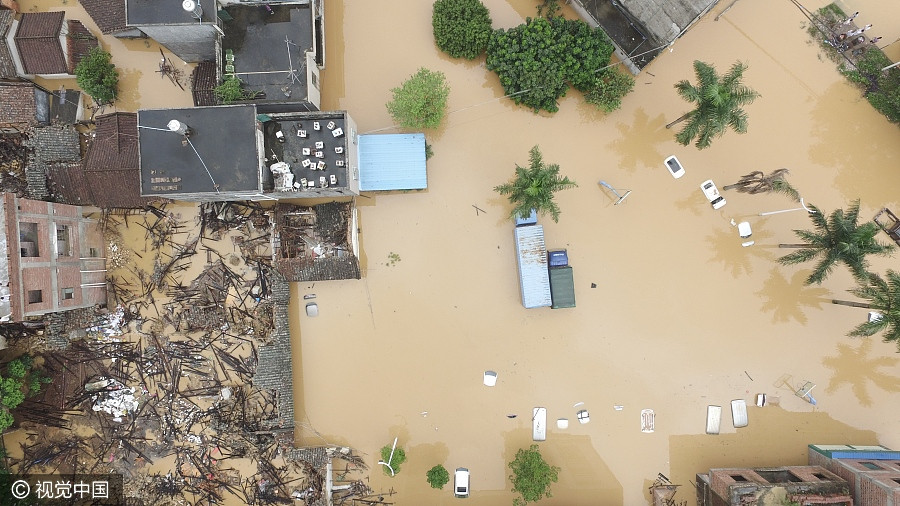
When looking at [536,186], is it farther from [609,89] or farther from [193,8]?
[193,8]

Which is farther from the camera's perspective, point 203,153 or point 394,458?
point 394,458

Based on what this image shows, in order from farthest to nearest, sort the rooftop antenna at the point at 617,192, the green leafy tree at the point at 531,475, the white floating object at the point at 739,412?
the white floating object at the point at 739,412
the rooftop antenna at the point at 617,192
the green leafy tree at the point at 531,475

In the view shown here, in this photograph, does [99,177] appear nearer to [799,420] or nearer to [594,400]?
[594,400]

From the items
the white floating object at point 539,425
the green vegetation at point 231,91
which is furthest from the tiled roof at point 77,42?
the white floating object at point 539,425

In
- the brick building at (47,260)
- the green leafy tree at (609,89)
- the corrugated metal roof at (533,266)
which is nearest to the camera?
the brick building at (47,260)

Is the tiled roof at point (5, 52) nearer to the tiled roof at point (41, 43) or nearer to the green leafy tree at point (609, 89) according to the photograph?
the tiled roof at point (41, 43)

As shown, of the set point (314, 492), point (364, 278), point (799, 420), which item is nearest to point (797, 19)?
point (799, 420)

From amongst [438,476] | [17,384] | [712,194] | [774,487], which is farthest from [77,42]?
[774,487]
